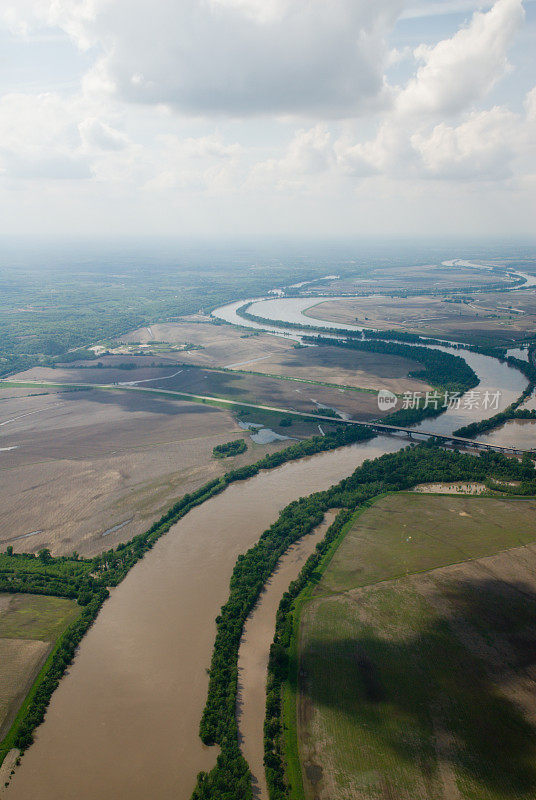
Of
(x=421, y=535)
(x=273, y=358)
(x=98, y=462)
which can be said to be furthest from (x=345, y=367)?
(x=421, y=535)

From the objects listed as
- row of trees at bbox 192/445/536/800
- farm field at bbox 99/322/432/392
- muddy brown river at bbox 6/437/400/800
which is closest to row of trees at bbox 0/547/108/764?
muddy brown river at bbox 6/437/400/800

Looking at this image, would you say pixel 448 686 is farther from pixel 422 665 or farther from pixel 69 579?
pixel 69 579

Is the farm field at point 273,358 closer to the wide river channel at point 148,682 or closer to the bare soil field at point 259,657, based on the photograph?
the wide river channel at point 148,682

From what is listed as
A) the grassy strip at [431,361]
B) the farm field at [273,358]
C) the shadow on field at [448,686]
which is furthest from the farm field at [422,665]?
the farm field at [273,358]

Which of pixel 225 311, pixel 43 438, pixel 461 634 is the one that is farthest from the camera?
pixel 225 311

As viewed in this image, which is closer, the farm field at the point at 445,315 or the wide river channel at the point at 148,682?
the wide river channel at the point at 148,682

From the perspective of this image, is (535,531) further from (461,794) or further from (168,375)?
(168,375)

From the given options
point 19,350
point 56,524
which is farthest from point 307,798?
point 19,350
